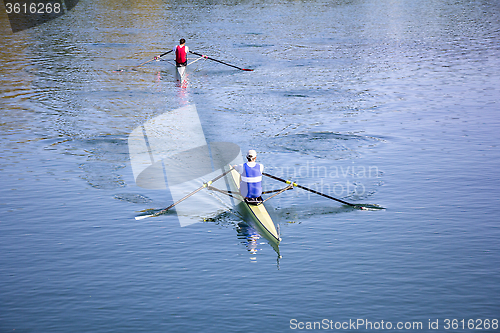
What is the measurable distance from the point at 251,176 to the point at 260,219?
1498 mm

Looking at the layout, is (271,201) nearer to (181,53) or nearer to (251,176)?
(251,176)

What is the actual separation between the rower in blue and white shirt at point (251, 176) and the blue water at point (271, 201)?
1.17 metres

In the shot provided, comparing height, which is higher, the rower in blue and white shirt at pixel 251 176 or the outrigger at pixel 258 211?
the rower in blue and white shirt at pixel 251 176

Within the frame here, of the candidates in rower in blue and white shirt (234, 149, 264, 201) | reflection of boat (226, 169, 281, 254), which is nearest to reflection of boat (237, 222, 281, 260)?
reflection of boat (226, 169, 281, 254)

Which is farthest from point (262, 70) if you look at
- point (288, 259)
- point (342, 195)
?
point (288, 259)

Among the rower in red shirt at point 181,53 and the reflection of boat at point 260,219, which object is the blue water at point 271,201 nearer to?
the reflection of boat at point 260,219

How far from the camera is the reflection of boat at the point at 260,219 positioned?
54.5 ft

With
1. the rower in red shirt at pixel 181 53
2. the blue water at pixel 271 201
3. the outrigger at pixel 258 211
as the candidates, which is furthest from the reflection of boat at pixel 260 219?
the rower in red shirt at pixel 181 53

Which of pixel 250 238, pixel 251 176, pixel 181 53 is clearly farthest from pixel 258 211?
pixel 181 53

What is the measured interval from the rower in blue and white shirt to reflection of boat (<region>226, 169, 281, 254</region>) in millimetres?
416

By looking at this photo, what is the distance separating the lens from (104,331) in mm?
12859

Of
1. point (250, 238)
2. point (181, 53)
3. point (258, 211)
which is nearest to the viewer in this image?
point (250, 238)

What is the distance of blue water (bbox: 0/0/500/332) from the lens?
13.9 metres

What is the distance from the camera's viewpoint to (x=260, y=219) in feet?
57.0
